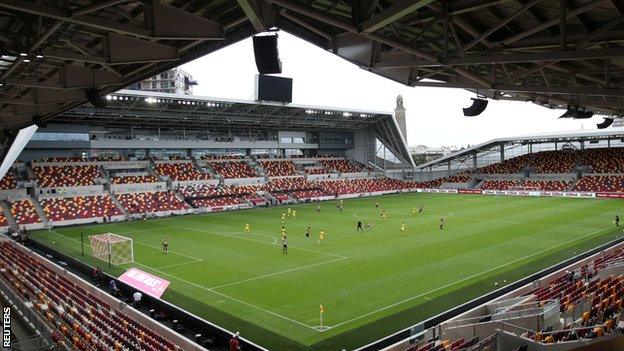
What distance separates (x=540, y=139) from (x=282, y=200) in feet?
147

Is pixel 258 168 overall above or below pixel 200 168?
below

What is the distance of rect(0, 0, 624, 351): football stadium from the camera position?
35.7ft

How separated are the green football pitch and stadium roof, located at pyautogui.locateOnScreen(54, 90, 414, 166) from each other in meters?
14.4

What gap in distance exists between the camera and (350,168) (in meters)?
89.2

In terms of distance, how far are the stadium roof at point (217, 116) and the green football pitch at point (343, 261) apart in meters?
14.4

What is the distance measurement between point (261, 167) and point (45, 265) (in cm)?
5062

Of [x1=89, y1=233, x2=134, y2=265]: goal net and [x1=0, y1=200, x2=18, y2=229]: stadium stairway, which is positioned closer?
[x1=89, y1=233, x2=134, y2=265]: goal net

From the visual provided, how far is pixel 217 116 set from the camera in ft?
220

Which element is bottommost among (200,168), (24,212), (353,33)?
(24,212)

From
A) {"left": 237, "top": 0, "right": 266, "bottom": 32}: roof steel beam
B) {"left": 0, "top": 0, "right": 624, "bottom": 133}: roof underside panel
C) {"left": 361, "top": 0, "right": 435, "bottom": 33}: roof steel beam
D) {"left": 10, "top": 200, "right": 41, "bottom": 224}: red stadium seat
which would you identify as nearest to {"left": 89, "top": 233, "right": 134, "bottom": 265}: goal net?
{"left": 0, "top": 0, "right": 624, "bottom": 133}: roof underside panel

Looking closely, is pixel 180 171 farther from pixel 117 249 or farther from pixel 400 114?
pixel 400 114

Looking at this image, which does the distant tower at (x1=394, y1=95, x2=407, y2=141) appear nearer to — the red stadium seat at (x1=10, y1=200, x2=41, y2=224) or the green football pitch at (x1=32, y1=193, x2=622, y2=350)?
the green football pitch at (x1=32, y1=193, x2=622, y2=350)

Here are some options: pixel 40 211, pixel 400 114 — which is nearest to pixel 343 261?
pixel 40 211

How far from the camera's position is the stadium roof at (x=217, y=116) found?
57062 mm
